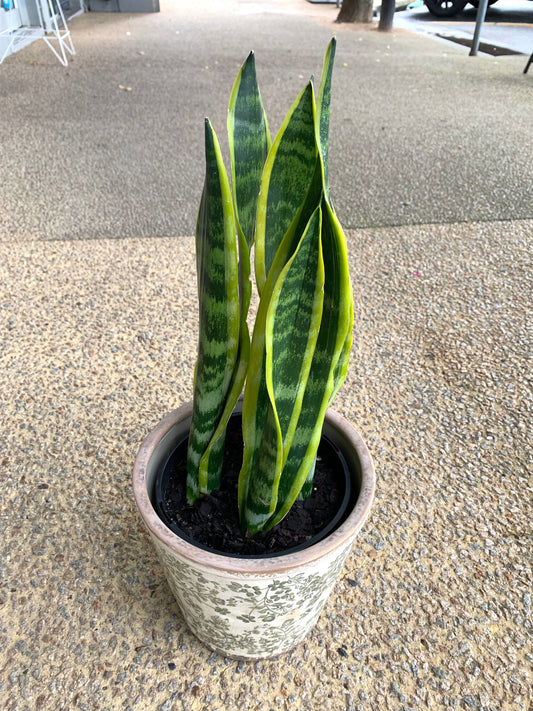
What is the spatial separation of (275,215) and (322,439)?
0.53 m

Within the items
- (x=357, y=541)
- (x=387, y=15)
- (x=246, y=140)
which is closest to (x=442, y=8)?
(x=387, y=15)

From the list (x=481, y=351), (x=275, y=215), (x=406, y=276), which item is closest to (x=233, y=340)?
(x=275, y=215)

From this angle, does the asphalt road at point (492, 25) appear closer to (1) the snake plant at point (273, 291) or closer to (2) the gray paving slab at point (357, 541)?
(2) the gray paving slab at point (357, 541)

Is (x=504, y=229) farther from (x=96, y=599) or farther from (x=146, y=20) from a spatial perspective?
(x=146, y=20)

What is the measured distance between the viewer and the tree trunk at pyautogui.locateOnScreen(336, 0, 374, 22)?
934 centimetres

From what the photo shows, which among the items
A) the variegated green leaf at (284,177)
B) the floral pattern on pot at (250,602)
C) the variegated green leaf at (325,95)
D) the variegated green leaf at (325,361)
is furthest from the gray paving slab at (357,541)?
the variegated green leaf at (325,95)

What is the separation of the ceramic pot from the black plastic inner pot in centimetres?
2

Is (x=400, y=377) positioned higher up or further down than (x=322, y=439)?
further down

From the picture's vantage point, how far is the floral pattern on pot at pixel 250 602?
0.97m

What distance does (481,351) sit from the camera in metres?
2.21

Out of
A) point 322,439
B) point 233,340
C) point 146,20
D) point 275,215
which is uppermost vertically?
point 275,215

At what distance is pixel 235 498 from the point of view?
118cm

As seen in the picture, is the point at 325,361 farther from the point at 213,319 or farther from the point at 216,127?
the point at 216,127

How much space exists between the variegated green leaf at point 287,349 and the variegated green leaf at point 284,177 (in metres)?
0.11
